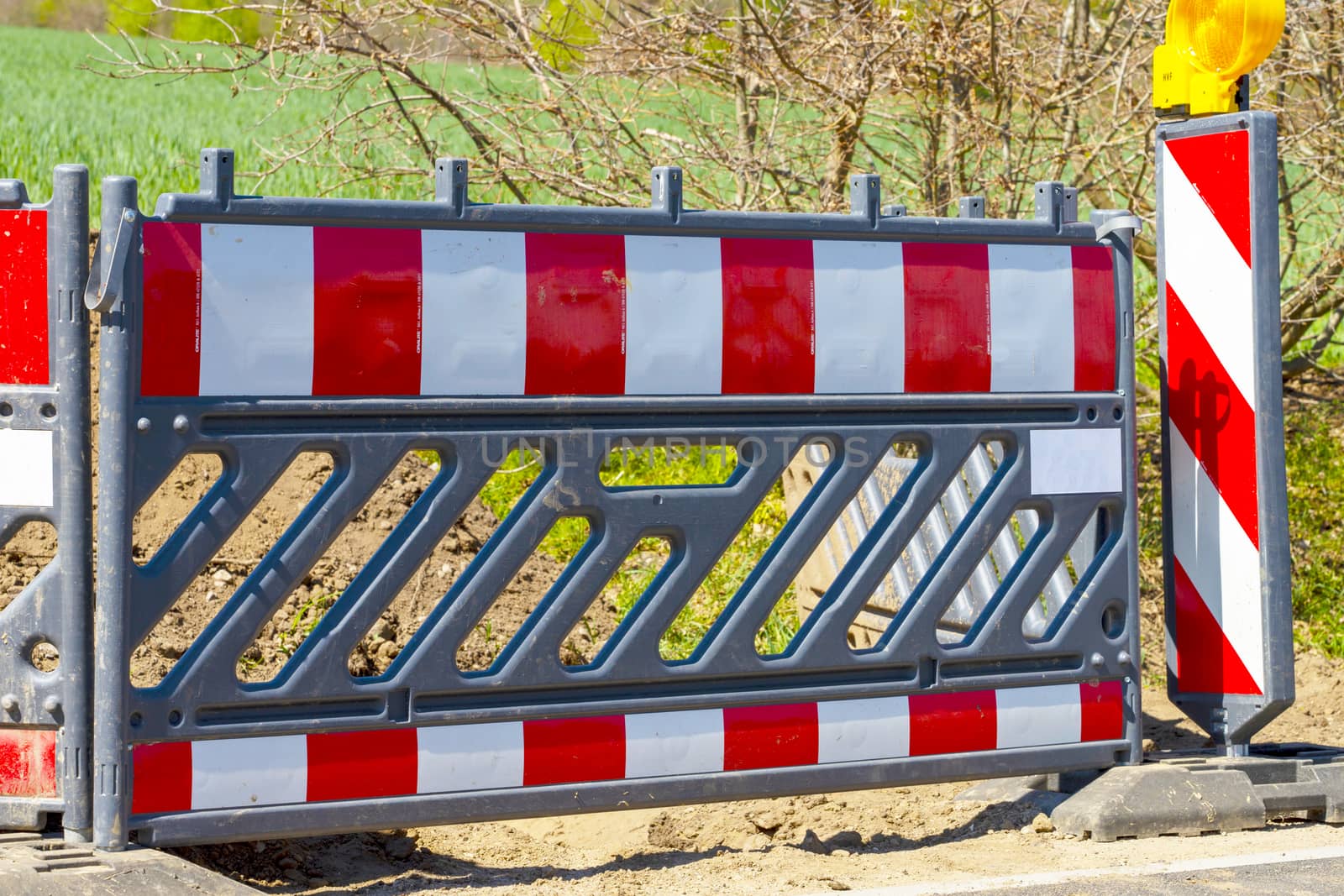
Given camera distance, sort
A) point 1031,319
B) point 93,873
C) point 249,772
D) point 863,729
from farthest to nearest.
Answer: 1. point 1031,319
2. point 863,729
3. point 249,772
4. point 93,873

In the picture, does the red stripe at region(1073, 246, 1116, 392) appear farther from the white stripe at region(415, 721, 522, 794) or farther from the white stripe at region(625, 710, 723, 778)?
the white stripe at region(415, 721, 522, 794)

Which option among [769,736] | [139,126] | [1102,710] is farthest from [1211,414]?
[139,126]

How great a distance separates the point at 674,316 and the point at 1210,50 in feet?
5.73

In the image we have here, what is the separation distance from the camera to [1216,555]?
13.1 feet

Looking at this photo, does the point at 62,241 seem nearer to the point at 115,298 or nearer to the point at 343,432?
the point at 115,298

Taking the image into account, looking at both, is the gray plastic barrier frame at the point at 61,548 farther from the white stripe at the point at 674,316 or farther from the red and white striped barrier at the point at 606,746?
the white stripe at the point at 674,316

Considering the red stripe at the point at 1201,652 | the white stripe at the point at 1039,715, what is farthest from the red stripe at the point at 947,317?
the red stripe at the point at 1201,652

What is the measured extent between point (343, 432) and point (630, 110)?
4.13m

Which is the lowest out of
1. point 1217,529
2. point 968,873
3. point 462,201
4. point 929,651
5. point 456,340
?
point 968,873

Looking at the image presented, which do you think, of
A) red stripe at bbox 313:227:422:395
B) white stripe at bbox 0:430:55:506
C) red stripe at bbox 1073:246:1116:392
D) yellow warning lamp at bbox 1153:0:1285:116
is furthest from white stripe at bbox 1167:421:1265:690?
white stripe at bbox 0:430:55:506

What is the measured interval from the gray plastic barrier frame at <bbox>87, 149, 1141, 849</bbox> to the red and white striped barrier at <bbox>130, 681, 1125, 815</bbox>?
0.08 feet

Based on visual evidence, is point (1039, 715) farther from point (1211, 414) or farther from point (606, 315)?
point (606, 315)

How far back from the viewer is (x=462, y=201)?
10.6 ft

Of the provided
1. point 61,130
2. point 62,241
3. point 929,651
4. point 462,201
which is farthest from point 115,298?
point 61,130
